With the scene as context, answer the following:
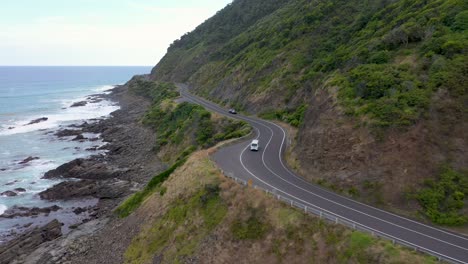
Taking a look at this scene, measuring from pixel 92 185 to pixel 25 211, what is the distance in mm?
7888

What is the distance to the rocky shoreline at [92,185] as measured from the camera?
32.0 metres

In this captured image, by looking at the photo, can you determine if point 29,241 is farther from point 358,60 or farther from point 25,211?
point 358,60

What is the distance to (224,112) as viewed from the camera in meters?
62.7

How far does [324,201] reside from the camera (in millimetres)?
24469

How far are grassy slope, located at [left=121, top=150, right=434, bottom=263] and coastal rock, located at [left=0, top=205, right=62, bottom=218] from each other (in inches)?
539

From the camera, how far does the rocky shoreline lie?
32.0m

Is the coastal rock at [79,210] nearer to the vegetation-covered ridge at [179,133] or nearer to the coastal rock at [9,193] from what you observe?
the vegetation-covered ridge at [179,133]

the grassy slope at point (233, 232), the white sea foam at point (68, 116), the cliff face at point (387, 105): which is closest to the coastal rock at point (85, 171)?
the grassy slope at point (233, 232)

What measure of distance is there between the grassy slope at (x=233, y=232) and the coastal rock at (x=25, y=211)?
44.9ft

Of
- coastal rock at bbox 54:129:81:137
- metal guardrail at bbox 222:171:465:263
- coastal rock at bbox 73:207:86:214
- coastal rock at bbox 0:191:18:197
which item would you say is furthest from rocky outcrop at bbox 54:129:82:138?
metal guardrail at bbox 222:171:465:263

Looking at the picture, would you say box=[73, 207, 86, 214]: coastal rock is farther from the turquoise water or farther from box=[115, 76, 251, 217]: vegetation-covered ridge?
box=[115, 76, 251, 217]: vegetation-covered ridge

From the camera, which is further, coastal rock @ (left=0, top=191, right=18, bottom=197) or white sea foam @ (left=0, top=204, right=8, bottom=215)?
coastal rock @ (left=0, top=191, right=18, bottom=197)

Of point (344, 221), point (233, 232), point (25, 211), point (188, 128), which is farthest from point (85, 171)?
point (344, 221)

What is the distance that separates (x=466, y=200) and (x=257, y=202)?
12.9m
